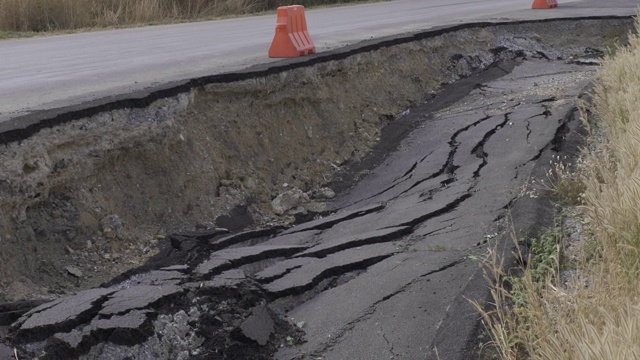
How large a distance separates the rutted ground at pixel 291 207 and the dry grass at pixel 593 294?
1.17 ft

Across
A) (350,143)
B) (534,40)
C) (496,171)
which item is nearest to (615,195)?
(496,171)

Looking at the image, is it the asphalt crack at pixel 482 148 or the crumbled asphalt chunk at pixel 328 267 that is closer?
the crumbled asphalt chunk at pixel 328 267

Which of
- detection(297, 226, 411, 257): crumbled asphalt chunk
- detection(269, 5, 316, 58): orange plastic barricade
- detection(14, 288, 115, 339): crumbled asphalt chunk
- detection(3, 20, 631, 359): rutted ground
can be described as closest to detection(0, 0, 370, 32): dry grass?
detection(269, 5, 316, 58): orange plastic barricade

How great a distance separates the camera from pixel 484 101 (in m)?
10.1

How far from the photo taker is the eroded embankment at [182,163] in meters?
5.38

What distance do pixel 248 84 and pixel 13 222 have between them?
9.87 feet

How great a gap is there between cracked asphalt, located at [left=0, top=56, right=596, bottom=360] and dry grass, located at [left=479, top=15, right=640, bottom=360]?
0.28 meters

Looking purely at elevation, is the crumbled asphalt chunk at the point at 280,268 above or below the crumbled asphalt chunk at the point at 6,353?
below

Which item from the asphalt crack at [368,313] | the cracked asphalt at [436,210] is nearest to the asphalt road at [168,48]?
the cracked asphalt at [436,210]

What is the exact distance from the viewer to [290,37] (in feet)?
30.3

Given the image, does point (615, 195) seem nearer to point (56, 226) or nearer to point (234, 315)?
point (234, 315)

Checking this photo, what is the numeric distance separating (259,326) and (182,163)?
9.08ft

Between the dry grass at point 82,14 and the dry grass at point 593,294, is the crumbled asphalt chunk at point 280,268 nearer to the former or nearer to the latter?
the dry grass at point 593,294

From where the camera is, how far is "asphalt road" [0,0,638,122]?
7316mm
